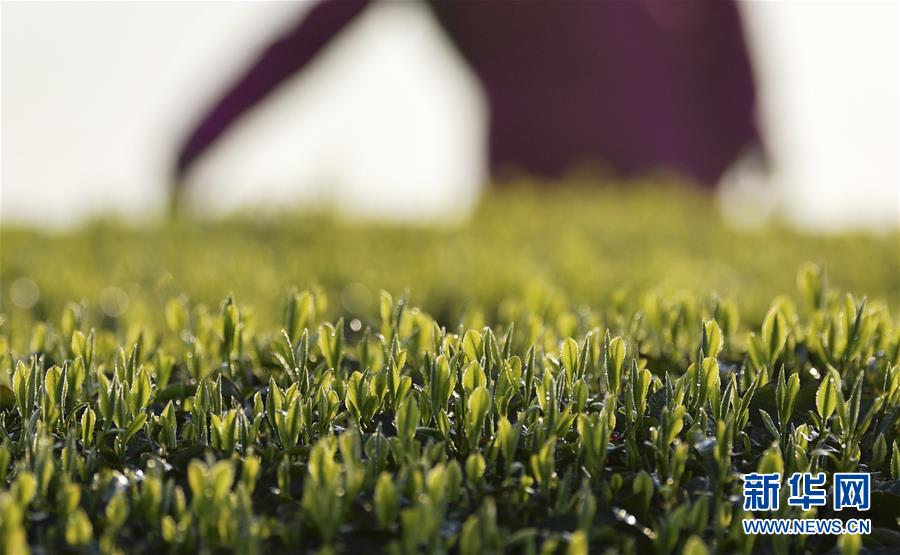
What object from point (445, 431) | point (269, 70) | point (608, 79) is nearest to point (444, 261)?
point (445, 431)

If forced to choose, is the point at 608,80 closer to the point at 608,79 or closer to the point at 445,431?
the point at 608,79

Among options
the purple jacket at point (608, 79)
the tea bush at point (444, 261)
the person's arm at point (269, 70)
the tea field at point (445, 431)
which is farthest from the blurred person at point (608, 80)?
the tea field at point (445, 431)

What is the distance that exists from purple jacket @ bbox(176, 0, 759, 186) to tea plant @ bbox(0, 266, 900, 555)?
523cm

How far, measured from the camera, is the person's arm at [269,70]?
20.4ft

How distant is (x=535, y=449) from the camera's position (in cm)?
166

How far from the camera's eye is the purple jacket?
7.07 m

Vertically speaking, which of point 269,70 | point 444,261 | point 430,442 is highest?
point 269,70

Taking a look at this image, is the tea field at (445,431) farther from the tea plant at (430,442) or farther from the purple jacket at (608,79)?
the purple jacket at (608,79)

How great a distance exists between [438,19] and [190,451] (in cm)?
562

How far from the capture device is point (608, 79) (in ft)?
23.8

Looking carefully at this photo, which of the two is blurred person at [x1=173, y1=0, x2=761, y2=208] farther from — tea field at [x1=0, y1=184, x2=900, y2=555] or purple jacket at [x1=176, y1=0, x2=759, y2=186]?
tea field at [x1=0, y1=184, x2=900, y2=555]

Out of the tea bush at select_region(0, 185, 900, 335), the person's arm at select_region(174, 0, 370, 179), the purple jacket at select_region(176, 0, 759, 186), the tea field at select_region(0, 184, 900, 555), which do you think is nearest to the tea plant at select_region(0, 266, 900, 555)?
the tea field at select_region(0, 184, 900, 555)

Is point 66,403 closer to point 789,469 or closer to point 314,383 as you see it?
point 314,383

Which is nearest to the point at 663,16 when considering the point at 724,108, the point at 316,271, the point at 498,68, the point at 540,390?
the point at 724,108
